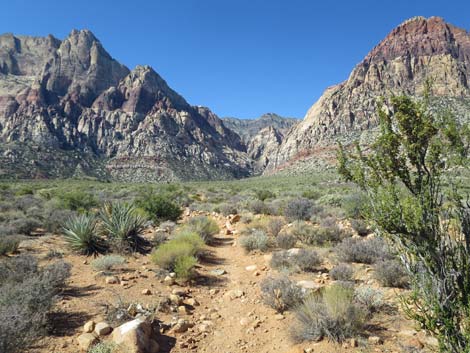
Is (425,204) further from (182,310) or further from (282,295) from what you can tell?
(182,310)

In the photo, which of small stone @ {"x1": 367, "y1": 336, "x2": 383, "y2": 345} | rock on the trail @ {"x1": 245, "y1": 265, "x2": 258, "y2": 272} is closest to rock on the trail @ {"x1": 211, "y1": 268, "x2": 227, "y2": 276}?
rock on the trail @ {"x1": 245, "y1": 265, "x2": 258, "y2": 272}

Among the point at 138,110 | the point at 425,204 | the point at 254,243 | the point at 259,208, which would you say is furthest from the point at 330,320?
the point at 138,110

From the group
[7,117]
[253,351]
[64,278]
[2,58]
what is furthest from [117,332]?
[2,58]

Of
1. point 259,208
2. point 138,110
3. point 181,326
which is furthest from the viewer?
point 138,110

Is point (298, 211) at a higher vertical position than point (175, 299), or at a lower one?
higher

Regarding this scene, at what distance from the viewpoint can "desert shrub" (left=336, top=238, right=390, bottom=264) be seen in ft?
24.4

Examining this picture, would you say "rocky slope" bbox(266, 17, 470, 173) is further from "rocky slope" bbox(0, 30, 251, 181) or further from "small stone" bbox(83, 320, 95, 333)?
"small stone" bbox(83, 320, 95, 333)

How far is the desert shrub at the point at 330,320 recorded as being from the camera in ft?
13.8

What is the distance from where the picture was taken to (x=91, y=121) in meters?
136

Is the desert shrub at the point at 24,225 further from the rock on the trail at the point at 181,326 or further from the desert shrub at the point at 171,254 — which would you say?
the rock on the trail at the point at 181,326

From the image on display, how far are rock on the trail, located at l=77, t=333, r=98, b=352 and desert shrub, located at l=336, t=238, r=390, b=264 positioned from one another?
578 cm

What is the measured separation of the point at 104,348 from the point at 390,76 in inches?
4554

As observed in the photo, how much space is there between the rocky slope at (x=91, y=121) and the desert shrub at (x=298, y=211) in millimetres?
74800

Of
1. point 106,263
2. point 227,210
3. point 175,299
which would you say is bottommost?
point 175,299
